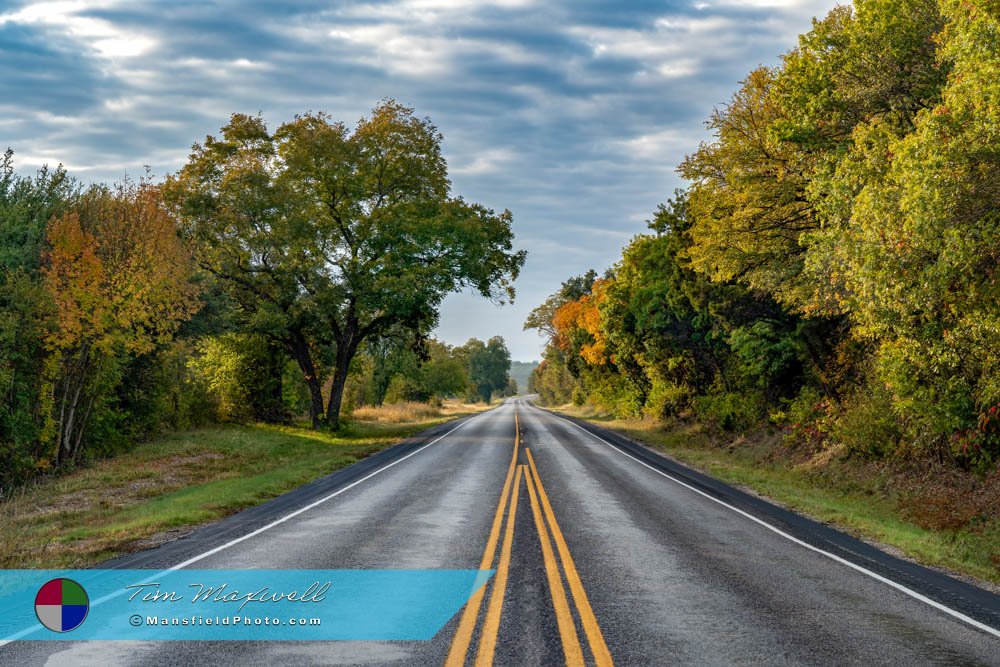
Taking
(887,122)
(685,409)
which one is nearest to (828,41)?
(887,122)

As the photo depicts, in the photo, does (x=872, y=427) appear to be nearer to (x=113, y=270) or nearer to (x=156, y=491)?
(x=156, y=491)

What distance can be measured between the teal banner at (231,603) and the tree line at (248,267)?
13456mm

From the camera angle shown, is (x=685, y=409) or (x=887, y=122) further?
(x=685, y=409)

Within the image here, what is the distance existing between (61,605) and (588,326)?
45.2m

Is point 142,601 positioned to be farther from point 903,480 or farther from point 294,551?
point 903,480

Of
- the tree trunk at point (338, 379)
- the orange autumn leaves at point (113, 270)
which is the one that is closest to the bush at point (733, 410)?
the tree trunk at point (338, 379)

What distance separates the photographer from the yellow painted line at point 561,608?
5570 millimetres

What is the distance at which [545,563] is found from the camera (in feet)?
28.2

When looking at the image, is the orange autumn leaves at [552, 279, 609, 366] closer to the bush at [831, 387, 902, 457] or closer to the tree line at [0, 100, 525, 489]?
the tree line at [0, 100, 525, 489]

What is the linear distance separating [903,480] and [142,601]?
53.3 ft

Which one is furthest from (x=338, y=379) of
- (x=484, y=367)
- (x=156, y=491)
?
(x=484, y=367)

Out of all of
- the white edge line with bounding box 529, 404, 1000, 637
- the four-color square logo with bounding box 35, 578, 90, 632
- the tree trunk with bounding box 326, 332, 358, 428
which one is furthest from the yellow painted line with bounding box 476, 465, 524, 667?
the tree trunk with bounding box 326, 332, 358, 428

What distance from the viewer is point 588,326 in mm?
50781

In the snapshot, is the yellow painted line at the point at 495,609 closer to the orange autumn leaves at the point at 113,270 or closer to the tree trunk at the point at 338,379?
the orange autumn leaves at the point at 113,270
